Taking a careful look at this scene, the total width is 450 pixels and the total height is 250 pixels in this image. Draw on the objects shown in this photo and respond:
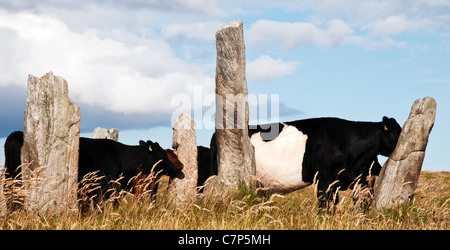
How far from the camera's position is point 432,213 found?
872 centimetres

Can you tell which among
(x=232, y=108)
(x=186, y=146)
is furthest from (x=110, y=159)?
(x=232, y=108)

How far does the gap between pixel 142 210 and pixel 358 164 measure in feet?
18.5

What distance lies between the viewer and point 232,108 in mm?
9203

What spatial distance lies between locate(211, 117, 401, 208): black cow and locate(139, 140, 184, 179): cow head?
3.35ft

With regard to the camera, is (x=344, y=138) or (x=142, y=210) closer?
(x=142, y=210)

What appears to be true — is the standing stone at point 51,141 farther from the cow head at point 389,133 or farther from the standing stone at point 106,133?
the cow head at point 389,133

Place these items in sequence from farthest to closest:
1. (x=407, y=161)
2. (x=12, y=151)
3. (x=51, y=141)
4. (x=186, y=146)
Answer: (x=186, y=146) → (x=12, y=151) → (x=407, y=161) → (x=51, y=141)

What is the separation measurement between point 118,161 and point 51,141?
2845mm

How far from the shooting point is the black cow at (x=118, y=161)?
9.97 meters

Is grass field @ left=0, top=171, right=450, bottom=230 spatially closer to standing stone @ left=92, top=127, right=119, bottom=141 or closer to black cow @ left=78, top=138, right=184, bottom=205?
black cow @ left=78, top=138, right=184, bottom=205

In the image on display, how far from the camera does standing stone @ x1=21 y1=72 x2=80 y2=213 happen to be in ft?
25.5

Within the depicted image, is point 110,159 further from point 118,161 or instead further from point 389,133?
point 389,133
